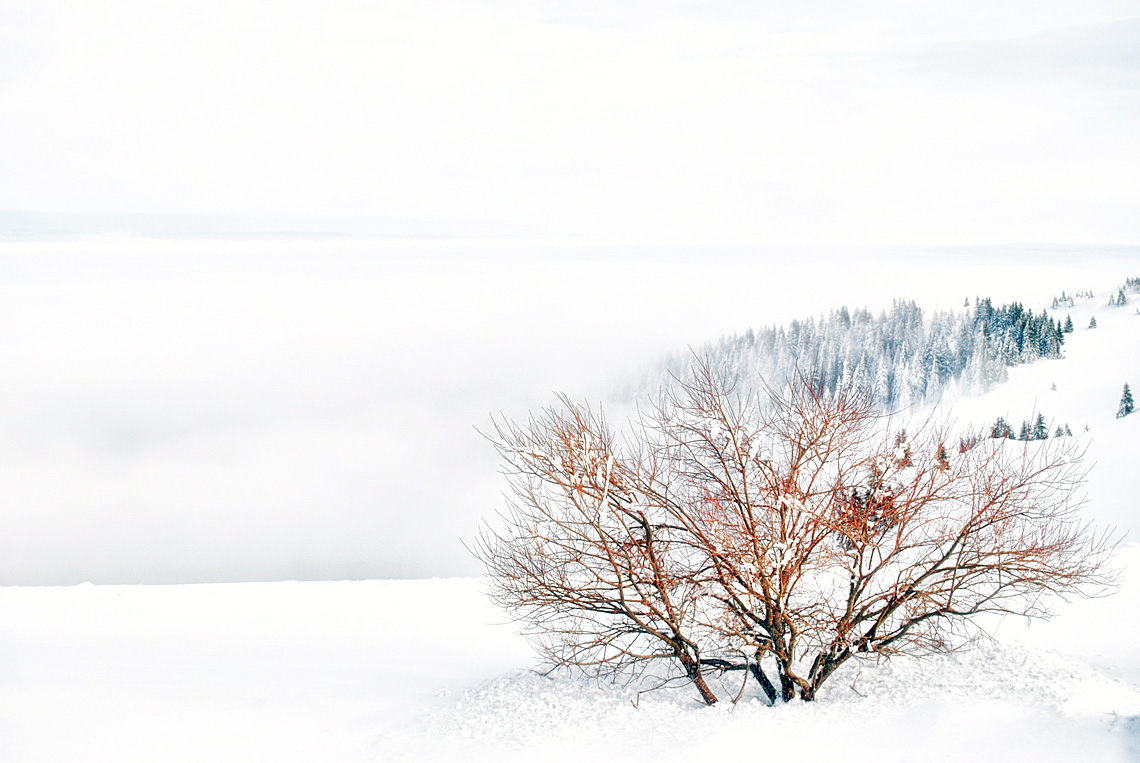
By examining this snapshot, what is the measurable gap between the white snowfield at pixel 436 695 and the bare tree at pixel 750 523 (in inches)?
47.6

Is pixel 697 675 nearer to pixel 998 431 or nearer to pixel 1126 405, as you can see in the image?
pixel 998 431

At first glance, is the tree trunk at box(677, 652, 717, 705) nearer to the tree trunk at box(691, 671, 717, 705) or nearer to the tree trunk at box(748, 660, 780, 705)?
the tree trunk at box(691, 671, 717, 705)

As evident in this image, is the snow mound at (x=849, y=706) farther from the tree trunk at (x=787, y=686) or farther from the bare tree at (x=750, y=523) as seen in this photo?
the bare tree at (x=750, y=523)

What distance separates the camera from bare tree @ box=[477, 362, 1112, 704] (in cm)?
1296

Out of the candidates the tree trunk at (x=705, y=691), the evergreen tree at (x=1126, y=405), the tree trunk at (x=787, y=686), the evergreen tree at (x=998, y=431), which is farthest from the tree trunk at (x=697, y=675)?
the evergreen tree at (x=1126, y=405)

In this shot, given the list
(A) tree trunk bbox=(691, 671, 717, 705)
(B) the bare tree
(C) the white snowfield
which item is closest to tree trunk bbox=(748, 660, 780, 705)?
(B) the bare tree

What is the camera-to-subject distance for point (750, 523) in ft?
42.9

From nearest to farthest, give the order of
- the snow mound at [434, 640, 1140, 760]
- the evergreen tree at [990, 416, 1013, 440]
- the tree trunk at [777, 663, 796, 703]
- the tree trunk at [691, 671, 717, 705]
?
the snow mound at [434, 640, 1140, 760]
the tree trunk at [691, 671, 717, 705]
the tree trunk at [777, 663, 796, 703]
the evergreen tree at [990, 416, 1013, 440]

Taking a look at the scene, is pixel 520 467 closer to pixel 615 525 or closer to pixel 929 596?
pixel 615 525

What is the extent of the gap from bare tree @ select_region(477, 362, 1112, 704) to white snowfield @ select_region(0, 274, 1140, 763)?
1210mm

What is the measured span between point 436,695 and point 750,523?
8.87 m

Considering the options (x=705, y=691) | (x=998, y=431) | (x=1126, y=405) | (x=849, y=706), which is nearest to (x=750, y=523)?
(x=705, y=691)

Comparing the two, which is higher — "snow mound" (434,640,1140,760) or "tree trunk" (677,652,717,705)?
"tree trunk" (677,652,717,705)

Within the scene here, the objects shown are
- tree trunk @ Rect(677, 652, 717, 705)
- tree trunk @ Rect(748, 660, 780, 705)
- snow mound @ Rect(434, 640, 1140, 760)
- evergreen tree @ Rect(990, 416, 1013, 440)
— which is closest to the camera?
snow mound @ Rect(434, 640, 1140, 760)
